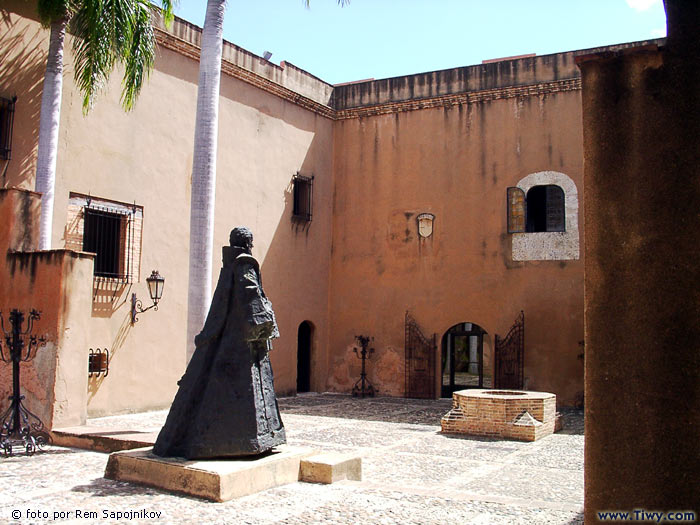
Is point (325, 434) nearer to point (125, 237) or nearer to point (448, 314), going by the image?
point (125, 237)

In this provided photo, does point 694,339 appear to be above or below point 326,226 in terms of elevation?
below

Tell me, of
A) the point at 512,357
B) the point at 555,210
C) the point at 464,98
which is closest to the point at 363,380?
the point at 512,357

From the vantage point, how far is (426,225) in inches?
668

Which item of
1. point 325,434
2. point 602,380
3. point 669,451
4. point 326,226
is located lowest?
point 325,434

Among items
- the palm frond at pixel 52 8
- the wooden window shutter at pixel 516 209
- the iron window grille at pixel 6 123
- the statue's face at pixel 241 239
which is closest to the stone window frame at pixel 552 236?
the wooden window shutter at pixel 516 209

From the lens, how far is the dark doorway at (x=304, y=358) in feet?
57.5

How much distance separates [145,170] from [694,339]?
39.7 feet

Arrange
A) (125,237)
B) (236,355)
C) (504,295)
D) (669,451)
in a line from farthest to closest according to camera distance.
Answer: (504,295), (125,237), (236,355), (669,451)

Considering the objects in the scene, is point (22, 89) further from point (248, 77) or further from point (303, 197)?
point (303, 197)

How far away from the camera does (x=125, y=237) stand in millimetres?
12898

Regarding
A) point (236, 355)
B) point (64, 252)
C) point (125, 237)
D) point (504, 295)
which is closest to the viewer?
point (236, 355)

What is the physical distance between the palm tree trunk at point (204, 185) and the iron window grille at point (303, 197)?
7.27 meters

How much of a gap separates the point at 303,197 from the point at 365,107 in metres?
2.89

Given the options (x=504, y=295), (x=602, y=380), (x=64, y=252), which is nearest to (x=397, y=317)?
(x=504, y=295)
